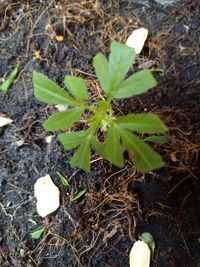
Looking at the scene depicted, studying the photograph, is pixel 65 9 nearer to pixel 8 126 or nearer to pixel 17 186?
pixel 8 126

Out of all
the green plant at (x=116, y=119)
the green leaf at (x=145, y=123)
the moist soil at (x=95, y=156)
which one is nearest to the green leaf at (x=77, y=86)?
the green plant at (x=116, y=119)

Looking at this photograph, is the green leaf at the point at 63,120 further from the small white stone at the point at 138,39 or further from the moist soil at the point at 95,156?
the small white stone at the point at 138,39

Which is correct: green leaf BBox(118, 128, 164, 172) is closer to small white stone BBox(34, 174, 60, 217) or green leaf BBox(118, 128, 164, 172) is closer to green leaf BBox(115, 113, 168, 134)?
green leaf BBox(115, 113, 168, 134)

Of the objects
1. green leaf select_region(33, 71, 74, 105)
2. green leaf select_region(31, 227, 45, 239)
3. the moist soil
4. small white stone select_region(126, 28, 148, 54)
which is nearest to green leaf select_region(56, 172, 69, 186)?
the moist soil

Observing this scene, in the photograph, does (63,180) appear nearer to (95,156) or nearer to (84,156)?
(95,156)

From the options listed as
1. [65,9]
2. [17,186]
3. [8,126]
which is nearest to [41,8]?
[65,9]

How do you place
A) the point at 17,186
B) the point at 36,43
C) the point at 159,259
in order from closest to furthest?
the point at 159,259, the point at 17,186, the point at 36,43
